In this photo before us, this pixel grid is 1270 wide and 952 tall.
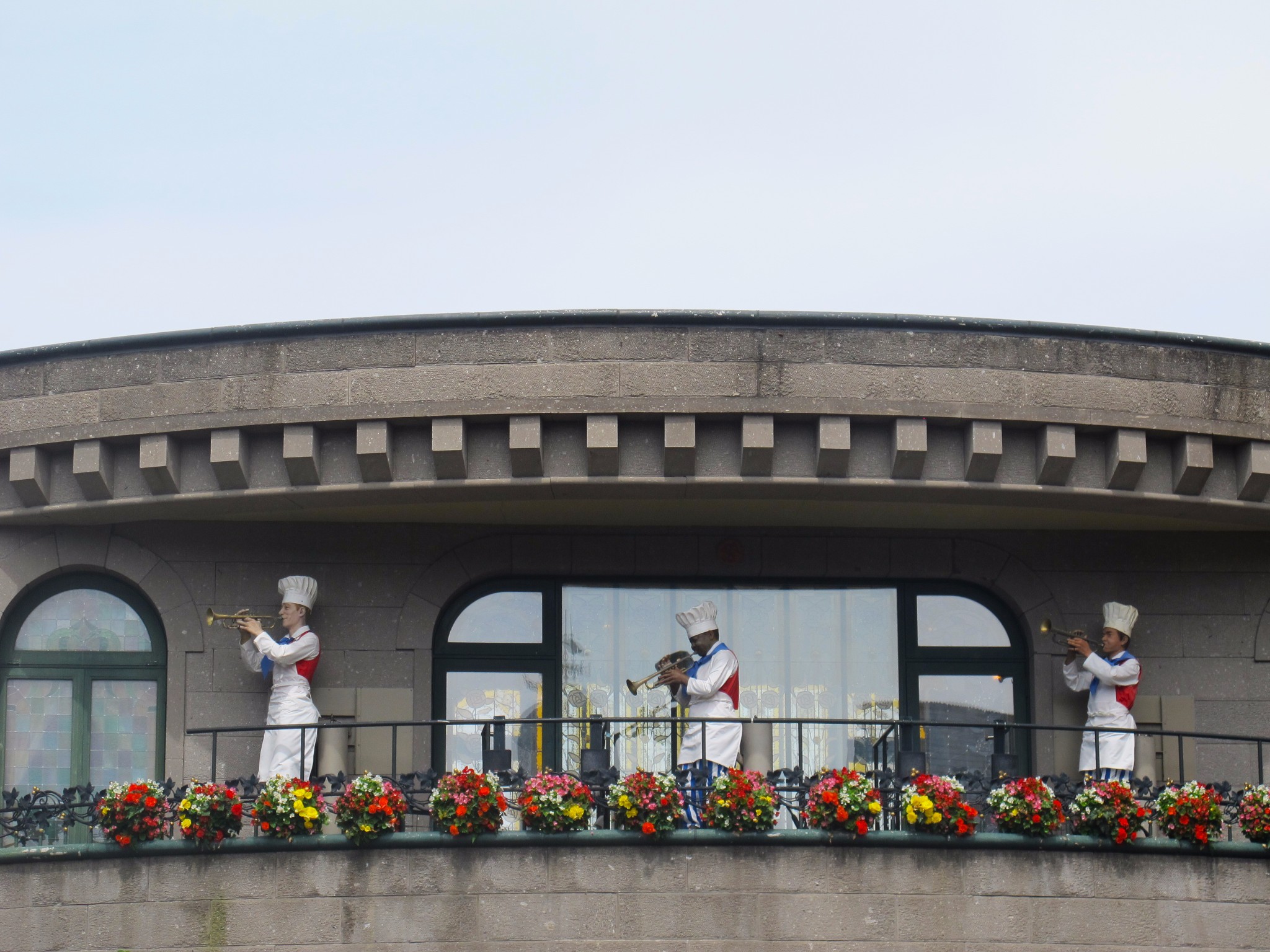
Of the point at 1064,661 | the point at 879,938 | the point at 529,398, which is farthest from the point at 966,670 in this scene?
the point at 529,398

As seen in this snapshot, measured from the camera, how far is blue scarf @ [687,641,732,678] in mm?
15234

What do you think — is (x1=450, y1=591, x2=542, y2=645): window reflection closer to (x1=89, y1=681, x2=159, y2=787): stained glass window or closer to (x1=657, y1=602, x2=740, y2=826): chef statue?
(x1=657, y1=602, x2=740, y2=826): chef statue

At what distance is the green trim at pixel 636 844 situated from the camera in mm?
13766

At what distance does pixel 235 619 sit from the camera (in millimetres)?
15656

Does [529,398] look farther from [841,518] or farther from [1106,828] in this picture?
[1106,828]

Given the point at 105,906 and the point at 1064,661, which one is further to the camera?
the point at 1064,661

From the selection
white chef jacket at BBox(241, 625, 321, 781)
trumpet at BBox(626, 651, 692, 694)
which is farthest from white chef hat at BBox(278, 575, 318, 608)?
trumpet at BBox(626, 651, 692, 694)

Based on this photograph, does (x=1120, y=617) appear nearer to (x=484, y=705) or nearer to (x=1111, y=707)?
(x=1111, y=707)

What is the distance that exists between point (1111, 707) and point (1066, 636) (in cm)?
78

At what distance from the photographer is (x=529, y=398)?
15.0 m

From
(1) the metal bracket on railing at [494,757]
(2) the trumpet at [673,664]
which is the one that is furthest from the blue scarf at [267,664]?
(2) the trumpet at [673,664]

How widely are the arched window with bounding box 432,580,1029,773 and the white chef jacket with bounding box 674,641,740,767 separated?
47.9 inches

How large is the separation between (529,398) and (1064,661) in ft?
17.8

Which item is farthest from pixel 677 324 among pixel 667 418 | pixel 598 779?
pixel 598 779
